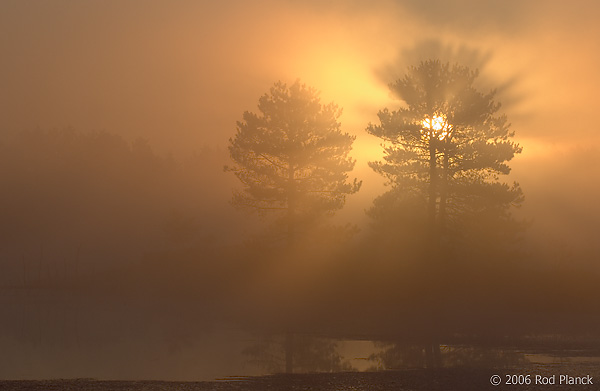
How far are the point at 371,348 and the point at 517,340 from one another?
7.64 meters

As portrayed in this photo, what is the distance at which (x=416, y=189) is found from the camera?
49719 millimetres

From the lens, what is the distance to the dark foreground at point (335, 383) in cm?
2016

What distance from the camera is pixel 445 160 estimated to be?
159 feet

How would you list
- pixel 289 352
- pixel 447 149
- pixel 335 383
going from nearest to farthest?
pixel 335 383
pixel 289 352
pixel 447 149

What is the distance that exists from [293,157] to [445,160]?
38.1 ft

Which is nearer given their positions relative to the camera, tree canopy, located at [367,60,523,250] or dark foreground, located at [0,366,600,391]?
dark foreground, located at [0,366,600,391]

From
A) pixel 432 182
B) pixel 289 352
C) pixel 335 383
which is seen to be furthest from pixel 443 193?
pixel 335 383

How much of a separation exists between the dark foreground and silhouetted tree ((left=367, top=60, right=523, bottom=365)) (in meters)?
24.2

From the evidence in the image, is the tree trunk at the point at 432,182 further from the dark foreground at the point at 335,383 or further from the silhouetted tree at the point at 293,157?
the dark foreground at the point at 335,383

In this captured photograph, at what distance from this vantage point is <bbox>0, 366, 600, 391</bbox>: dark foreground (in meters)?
20.2

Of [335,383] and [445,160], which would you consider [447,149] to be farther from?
[335,383]

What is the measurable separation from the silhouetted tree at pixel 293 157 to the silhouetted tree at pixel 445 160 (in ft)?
10.9

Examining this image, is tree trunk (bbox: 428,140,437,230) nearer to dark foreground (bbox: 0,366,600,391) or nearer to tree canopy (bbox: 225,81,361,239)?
tree canopy (bbox: 225,81,361,239)

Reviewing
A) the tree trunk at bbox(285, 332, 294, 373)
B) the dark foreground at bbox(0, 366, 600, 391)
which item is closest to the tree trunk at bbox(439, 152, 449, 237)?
the tree trunk at bbox(285, 332, 294, 373)
